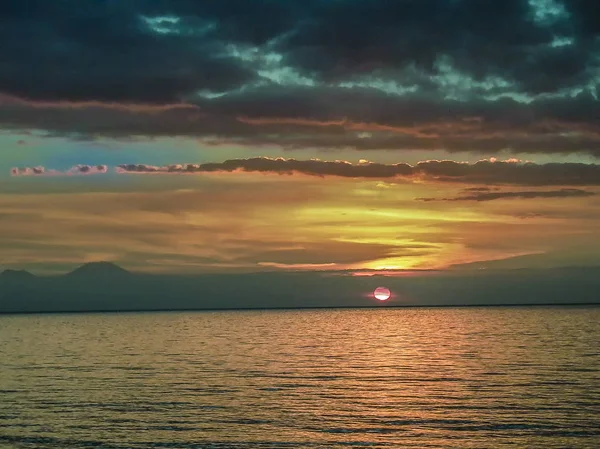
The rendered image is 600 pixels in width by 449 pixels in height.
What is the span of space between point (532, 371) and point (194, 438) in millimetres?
43186

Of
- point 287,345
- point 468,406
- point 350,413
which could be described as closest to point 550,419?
point 468,406

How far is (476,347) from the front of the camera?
115 meters

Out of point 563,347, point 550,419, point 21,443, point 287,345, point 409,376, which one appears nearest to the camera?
Result: point 21,443

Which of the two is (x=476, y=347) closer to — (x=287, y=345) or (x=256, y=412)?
(x=287, y=345)

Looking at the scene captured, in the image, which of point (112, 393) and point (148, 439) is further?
point (112, 393)

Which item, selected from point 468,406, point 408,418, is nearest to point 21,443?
point 408,418

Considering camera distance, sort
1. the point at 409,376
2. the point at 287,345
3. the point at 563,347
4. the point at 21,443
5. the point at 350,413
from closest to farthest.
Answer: the point at 21,443
the point at 350,413
the point at 409,376
the point at 563,347
the point at 287,345

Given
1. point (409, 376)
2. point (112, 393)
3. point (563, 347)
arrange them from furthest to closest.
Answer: point (563, 347)
point (409, 376)
point (112, 393)

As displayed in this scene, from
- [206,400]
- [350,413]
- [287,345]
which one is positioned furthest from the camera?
[287,345]

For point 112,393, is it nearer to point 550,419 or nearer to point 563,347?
point 550,419

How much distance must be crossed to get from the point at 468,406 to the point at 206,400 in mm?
19615

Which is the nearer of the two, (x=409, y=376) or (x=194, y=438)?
(x=194, y=438)

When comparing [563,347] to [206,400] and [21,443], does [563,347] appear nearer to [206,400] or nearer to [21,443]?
[206,400]

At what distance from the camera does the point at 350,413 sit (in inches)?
2088
